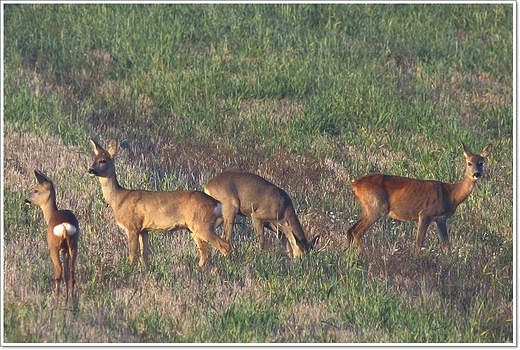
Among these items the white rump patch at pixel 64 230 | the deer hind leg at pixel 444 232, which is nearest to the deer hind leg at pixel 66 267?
the white rump patch at pixel 64 230

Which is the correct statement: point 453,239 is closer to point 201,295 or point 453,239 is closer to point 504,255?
point 504,255

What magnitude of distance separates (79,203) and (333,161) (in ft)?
12.6

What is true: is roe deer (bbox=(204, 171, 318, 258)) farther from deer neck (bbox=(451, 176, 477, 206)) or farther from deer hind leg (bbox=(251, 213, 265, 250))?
deer neck (bbox=(451, 176, 477, 206))

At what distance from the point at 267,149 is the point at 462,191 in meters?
3.75

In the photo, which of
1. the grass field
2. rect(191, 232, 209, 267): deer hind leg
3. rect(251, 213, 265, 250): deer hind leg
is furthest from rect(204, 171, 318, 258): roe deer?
rect(191, 232, 209, 267): deer hind leg

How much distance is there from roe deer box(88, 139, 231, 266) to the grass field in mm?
177

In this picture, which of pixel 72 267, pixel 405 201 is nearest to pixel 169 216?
pixel 72 267

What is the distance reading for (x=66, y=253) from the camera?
8766 millimetres

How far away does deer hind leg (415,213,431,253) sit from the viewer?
35.3 feet

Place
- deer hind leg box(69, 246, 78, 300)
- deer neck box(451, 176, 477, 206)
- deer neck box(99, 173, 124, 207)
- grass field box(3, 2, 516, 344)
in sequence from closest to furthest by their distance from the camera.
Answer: grass field box(3, 2, 516, 344) < deer hind leg box(69, 246, 78, 300) < deer neck box(99, 173, 124, 207) < deer neck box(451, 176, 477, 206)

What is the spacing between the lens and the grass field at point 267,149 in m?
8.42

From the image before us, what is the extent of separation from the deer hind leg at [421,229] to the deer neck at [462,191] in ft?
1.49

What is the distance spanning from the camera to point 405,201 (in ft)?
36.3

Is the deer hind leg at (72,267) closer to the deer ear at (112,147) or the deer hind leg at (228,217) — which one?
the deer ear at (112,147)
